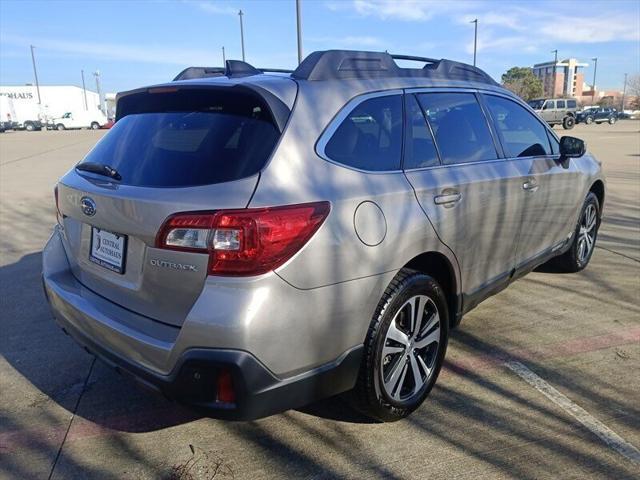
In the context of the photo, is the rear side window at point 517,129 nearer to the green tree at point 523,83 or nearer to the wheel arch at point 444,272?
the wheel arch at point 444,272

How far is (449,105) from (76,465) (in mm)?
2847

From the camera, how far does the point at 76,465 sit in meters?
2.61

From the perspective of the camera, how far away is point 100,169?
107 inches

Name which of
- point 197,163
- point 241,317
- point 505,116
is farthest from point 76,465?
point 505,116

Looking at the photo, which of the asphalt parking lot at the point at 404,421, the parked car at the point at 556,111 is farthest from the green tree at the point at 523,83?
the asphalt parking lot at the point at 404,421

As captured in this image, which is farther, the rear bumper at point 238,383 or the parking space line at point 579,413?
the parking space line at point 579,413

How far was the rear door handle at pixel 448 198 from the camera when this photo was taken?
2893 millimetres

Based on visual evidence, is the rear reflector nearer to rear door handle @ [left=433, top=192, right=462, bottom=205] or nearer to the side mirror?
rear door handle @ [left=433, top=192, right=462, bottom=205]

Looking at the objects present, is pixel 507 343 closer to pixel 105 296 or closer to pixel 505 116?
pixel 505 116

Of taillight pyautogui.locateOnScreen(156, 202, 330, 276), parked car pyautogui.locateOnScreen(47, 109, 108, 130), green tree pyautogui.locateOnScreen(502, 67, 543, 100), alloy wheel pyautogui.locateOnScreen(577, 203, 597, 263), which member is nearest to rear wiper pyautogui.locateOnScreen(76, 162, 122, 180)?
taillight pyautogui.locateOnScreen(156, 202, 330, 276)

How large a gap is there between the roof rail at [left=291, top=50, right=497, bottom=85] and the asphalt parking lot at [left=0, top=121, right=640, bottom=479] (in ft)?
5.89

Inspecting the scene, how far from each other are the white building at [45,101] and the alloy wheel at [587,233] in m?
65.1

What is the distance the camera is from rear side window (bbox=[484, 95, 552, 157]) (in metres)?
3.84

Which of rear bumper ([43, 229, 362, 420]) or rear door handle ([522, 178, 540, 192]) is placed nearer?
rear bumper ([43, 229, 362, 420])
